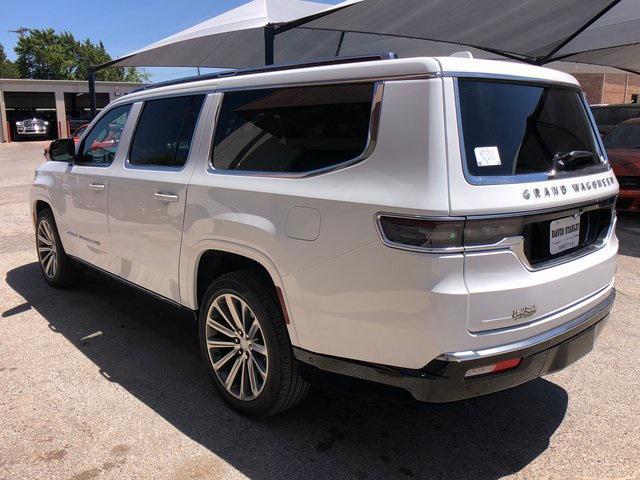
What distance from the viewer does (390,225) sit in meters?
2.18

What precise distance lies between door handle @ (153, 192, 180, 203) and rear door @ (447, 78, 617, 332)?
1.80 meters

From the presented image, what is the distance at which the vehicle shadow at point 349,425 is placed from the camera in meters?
2.65

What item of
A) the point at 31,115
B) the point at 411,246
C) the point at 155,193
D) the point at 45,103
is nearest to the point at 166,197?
the point at 155,193

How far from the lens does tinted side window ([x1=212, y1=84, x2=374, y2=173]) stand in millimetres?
2428

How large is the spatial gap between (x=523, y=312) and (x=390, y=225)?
2.26 ft

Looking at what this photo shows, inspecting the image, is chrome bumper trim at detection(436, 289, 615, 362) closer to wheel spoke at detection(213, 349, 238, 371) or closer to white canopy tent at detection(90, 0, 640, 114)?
wheel spoke at detection(213, 349, 238, 371)

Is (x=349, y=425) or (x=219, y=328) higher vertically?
(x=219, y=328)

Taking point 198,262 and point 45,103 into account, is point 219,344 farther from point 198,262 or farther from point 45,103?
point 45,103

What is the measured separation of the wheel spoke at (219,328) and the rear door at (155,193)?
1.21ft

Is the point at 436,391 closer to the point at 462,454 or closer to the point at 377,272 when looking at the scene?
the point at 377,272

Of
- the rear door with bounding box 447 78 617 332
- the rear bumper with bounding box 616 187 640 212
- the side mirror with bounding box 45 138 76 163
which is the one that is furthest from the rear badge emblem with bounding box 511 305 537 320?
the rear bumper with bounding box 616 187 640 212

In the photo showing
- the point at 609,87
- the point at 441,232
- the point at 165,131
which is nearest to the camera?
the point at 441,232

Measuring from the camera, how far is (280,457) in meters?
2.74

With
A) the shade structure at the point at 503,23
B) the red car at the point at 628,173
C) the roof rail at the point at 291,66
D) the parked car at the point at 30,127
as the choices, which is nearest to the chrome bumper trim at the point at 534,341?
the roof rail at the point at 291,66
